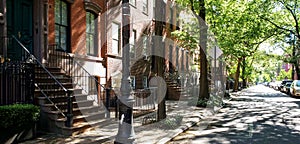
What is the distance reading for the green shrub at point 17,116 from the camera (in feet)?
22.7

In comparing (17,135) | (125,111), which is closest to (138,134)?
(125,111)

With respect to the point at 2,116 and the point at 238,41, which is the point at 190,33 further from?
the point at 2,116

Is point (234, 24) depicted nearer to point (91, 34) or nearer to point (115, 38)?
point (115, 38)

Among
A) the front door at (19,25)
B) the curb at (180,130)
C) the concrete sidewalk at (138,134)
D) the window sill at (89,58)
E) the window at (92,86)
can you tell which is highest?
the front door at (19,25)

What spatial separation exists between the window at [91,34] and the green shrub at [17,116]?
679cm

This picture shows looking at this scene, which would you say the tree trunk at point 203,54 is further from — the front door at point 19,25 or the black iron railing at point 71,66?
the front door at point 19,25

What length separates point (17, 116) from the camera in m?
7.19

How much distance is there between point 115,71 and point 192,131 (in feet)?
24.1

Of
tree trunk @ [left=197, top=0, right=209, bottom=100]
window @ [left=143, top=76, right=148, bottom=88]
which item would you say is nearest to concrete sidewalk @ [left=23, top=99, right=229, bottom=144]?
tree trunk @ [left=197, top=0, right=209, bottom=100]

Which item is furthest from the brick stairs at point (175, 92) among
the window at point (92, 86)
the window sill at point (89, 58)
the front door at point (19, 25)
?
the front door at point (19, 25)

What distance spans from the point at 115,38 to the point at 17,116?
9.87 meters

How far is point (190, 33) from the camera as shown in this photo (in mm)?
20484

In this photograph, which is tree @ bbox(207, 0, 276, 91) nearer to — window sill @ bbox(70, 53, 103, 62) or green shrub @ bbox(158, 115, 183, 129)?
window sill @ bbox(70, 53, 103, 62)

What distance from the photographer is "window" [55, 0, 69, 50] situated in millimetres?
11992
